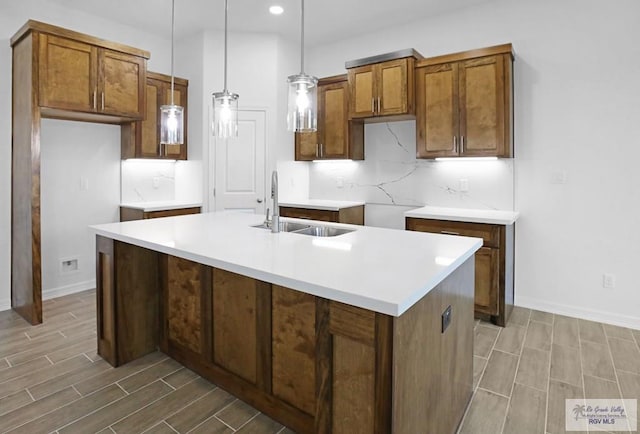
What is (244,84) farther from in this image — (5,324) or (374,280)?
(374,280)

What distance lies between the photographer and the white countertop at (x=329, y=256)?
4.26 feet

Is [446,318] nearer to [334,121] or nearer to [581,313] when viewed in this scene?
[581,313]

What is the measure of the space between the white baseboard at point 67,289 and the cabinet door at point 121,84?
1.91 meters

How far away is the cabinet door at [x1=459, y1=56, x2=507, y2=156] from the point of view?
3361mm

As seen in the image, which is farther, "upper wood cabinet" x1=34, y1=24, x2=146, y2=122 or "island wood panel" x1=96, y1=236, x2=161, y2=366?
"upper wood cabinet" x1=34, y1=24, x2=146, y2=122

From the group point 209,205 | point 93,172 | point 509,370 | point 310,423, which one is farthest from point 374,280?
point 93,172

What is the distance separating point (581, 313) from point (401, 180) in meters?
2.10

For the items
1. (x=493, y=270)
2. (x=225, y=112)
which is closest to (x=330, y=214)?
(x=493, y=270)

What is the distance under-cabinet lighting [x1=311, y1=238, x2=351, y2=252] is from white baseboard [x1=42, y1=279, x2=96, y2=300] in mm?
3296

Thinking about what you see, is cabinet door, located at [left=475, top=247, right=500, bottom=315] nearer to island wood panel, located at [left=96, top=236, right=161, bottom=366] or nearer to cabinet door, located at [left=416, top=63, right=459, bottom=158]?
cabinet door, located at [left=416, top=63, right=459, bottom=158]

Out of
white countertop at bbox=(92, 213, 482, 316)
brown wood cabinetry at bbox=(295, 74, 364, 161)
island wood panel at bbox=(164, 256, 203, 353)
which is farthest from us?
brown wood cabinetry at bbox=(295, 74, 364, 161)

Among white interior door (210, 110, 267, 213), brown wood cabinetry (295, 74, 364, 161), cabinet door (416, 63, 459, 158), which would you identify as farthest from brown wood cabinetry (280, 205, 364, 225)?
cabinet door (416, 63, 459, 158)

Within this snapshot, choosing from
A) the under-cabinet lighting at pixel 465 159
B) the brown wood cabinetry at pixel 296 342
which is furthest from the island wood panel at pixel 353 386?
the under-cabinet lighting at pixel 465 159

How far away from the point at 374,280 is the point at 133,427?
150cm
